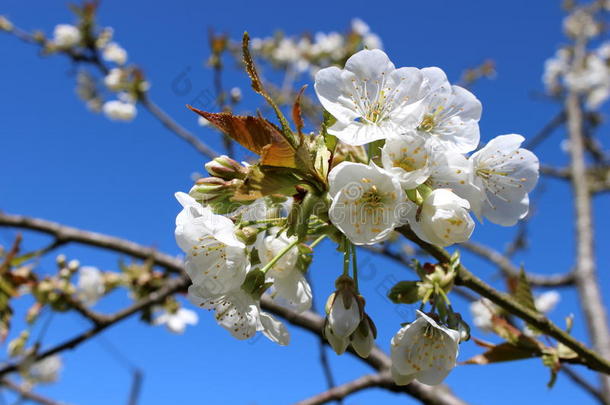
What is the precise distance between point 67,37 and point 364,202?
4.98 metres

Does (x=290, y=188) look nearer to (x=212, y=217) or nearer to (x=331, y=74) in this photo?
(x=212, y=217)

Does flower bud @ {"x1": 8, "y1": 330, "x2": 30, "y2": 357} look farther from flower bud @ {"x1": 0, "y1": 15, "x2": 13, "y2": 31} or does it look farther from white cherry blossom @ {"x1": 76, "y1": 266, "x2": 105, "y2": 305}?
flower bud @ {"x1": 0, "y1": 15, "x2": 13, "y2": 31}

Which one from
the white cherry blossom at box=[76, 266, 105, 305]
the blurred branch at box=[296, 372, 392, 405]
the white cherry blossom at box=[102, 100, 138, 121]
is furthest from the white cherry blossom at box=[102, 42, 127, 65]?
the blurred branch at box=[296, 372, 392, 405]

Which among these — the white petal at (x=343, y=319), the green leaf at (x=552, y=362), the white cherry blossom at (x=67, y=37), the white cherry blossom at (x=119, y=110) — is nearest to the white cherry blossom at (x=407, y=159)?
the white petal at (x=343, y=319)

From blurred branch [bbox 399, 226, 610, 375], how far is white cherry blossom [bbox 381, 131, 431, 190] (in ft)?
0.54

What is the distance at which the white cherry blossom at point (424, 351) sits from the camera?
1.02 m

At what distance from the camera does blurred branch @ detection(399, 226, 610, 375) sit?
1095 mm

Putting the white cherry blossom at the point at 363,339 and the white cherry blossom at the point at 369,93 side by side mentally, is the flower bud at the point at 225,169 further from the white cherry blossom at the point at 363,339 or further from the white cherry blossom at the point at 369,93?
the white cherry blossom at the point at 363,339

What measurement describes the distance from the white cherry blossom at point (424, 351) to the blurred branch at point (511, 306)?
0.44ft

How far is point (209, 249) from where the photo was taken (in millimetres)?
1024

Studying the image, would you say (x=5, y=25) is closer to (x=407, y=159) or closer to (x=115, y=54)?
(x=115, y=54)

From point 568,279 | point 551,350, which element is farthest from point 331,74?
point 568,279

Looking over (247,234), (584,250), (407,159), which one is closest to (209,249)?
(247,234)

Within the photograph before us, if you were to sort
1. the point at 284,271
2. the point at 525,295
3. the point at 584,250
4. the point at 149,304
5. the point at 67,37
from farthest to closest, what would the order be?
1. the point at 67,37
2. the point at 584,250
3. the point at 149,304
4. the point at 525,295
5. the point at 284,271
